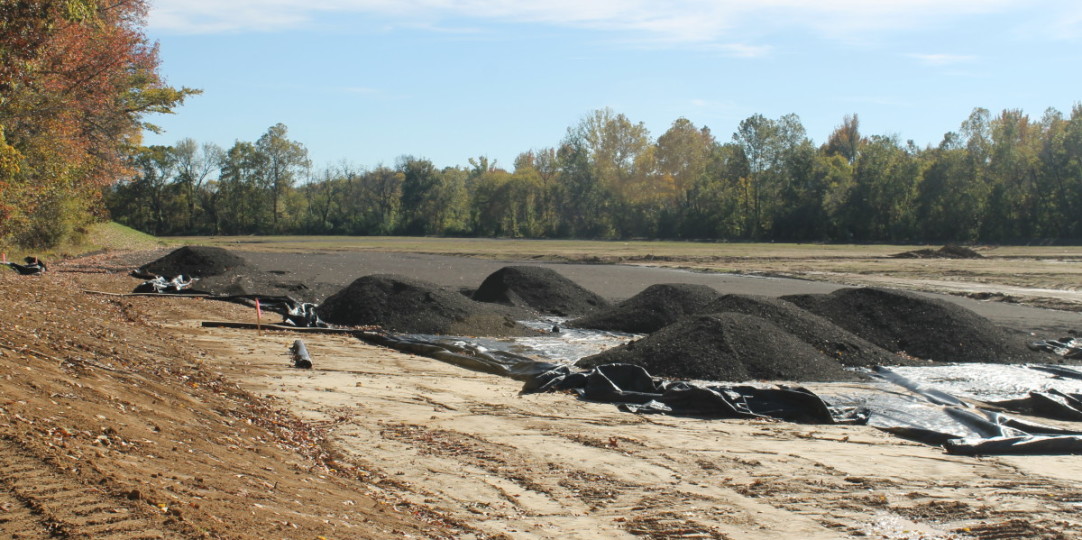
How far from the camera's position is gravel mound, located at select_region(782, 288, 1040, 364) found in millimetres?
14555

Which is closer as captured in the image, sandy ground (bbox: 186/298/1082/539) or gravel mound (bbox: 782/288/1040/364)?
sandy ground (bbox: 186/298/1082/539)

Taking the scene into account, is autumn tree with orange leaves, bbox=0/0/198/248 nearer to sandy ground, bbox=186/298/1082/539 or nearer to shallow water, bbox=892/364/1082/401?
sandy ground, bbox=186/298/1082/539

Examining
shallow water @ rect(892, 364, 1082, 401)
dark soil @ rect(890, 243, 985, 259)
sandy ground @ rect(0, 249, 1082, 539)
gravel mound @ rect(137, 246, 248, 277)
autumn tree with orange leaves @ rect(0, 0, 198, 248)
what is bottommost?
shallow water @ rect(892, 364, 1082, 401)

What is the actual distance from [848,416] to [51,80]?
82.4 feet

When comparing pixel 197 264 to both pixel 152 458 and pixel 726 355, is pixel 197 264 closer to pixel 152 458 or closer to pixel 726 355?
pixel 726 355

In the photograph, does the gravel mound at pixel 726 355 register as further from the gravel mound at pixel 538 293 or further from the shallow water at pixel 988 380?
the gravel mound at pixel 538 293

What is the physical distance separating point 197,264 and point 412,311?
1412 centimetres

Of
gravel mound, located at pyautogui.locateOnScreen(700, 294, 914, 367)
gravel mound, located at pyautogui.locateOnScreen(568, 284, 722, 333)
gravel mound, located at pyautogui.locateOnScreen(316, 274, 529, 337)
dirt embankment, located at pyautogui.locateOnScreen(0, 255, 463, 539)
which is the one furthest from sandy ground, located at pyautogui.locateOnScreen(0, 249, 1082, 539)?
gravel mound, located at pyautogui.locateOnScreen(568, 284, 722, 333)

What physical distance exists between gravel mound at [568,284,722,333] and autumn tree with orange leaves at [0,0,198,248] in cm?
1151

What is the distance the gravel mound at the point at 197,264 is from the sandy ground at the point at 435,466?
1795 cm

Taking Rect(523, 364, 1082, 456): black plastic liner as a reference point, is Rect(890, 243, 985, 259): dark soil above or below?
above

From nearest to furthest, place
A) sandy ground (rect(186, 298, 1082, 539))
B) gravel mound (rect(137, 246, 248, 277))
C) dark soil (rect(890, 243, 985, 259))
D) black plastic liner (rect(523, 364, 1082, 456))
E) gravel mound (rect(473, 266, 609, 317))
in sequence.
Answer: sandy ground (rect(186, 298, 1082, 539)) < black plastic liner (rect(523, 364, 1082, 456)) < gravel mound (rect(473, 266, 609, 317)) < gravel mound (rect(137, 246, 248, 277)) < dark soil (rect(890, 243, 985, 259))

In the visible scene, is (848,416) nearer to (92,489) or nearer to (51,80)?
(92,489)

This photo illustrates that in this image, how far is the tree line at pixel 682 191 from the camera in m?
68.1
